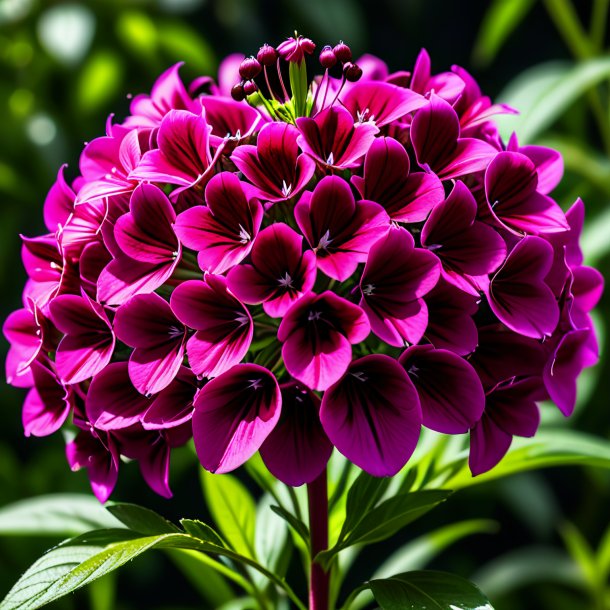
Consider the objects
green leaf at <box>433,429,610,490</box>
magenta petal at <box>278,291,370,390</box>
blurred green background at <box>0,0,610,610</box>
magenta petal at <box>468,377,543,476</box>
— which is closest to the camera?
magenta petal at <box>278,291,370,390</box>

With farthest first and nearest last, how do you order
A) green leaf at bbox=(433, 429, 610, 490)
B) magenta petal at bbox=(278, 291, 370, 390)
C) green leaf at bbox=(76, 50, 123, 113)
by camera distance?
1. green leaf at bbox=(76, 50, 123, 113)
2. green leaf at bbox=(433, 429, 610, 490)
3. magenta petal at bbox=(278, 291, 370, 390)

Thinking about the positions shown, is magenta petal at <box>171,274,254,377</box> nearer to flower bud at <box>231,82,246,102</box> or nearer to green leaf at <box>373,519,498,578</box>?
flower bud at <box>231,82,246,102</box>

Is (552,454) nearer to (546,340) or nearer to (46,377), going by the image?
(546,340)

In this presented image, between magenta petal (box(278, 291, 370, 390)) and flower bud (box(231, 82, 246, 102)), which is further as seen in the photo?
flower bud (box(231, 82, 246, 102))

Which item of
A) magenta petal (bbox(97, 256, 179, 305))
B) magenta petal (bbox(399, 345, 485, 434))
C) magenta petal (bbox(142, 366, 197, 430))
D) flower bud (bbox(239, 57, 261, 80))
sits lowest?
magenta petal (bbox(399, 345, 485, 434))

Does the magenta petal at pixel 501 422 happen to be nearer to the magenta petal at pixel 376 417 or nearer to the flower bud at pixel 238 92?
the magenta petal at pixel 376 417

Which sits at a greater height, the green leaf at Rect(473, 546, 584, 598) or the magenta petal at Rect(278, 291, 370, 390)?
the magenta petal at Rect(278, 291, 370, 390)

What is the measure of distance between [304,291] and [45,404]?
0.33 metres

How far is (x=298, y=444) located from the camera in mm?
751

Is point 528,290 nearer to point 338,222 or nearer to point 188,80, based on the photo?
point 338,222

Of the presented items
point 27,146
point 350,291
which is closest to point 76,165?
point 27,146

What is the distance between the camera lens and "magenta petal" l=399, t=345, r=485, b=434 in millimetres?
750

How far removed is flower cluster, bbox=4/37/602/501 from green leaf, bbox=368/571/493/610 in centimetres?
11

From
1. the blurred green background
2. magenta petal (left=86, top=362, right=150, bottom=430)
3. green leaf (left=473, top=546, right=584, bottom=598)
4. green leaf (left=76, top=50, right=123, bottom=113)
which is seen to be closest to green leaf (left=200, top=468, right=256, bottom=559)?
magenta petal (left=86, top=362, right=150, bottom=430)
